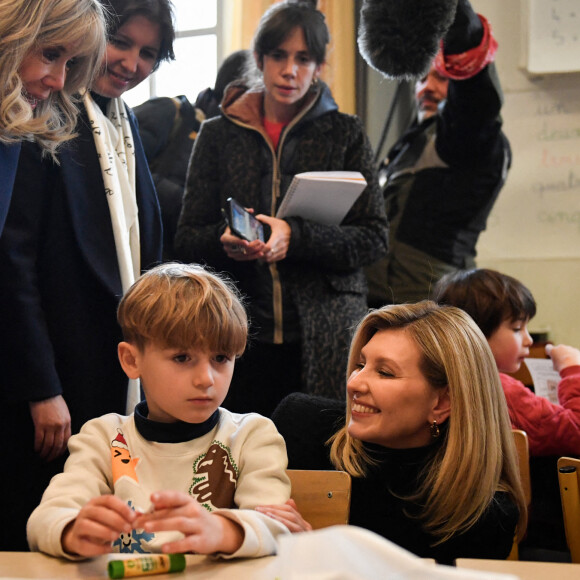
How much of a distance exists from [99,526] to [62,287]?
0.79 m

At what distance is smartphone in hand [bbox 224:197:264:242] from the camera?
6.07ft

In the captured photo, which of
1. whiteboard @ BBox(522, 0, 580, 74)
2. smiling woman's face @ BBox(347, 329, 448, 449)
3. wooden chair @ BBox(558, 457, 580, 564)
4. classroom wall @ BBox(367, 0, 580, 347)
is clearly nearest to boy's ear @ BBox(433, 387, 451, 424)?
smiling woman's face @ BBox(347, 329, 448, 449)

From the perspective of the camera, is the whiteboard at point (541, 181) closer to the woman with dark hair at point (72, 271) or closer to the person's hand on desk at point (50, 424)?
the woman with dark hair at point (72, 271)

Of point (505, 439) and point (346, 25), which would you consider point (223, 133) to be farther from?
point (346, 25)

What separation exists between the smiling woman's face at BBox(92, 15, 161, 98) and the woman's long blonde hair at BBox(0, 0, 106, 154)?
7.7 inches

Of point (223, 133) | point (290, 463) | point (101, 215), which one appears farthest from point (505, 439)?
point (223, 133)

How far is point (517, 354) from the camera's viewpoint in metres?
2.15

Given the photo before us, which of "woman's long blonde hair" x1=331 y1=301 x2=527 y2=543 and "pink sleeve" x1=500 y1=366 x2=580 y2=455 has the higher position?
"woman's long blonde hair" x1=331 y1=301 x2=527 y2=543

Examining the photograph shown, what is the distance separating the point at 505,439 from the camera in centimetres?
148

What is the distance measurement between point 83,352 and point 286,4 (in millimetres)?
1237

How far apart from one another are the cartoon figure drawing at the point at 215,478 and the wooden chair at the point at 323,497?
0.44 ft

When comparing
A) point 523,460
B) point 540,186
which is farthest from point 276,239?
point 540,186

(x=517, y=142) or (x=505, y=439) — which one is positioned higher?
(x=517, y=142)

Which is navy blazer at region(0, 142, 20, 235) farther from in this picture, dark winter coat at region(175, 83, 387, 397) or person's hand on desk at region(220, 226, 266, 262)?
dark winter coat at region(175, 83, 387, 397)
